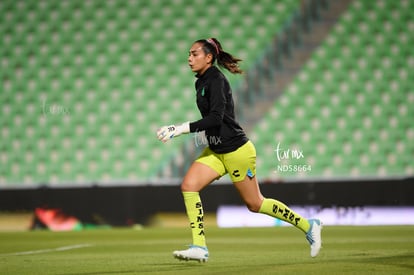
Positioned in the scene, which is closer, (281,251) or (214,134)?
(214,134)

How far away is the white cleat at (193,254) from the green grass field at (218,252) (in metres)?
0.08

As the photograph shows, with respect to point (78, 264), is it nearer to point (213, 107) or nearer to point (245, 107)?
point (213, 107)

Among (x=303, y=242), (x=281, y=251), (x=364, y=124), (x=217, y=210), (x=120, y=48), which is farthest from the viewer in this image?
(x=120, y=48)

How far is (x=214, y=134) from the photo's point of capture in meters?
5.26

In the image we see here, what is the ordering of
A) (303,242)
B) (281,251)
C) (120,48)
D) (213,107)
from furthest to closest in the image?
1. (120,48)
2. (303,242)
3. (281,251)
4. (213,107)

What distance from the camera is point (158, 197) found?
35.6 feet

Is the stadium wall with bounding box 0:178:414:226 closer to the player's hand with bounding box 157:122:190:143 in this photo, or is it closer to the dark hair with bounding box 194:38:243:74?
the dark hair with bounding box 194:38:243:74

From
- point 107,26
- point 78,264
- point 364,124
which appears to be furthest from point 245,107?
point 78,264

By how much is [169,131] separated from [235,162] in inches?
23.1

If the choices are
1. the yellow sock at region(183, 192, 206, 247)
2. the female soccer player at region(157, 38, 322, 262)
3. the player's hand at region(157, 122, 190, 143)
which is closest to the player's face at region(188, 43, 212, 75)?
the female soccer player at region(157, 38, 322, 262)

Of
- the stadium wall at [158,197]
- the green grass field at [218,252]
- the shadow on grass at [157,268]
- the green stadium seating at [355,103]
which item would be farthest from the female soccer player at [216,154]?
the green stadium seating at [355,103]

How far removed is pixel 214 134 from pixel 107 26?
8.38 metres

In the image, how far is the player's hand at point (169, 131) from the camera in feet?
16.0

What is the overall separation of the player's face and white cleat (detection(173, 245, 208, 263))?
4.16ft
